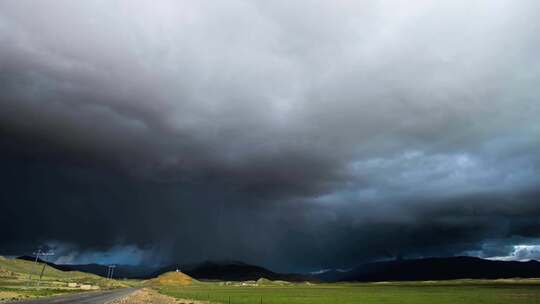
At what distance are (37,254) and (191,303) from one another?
111 m

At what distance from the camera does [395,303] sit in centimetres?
9694

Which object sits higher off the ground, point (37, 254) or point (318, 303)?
point (37, 254)

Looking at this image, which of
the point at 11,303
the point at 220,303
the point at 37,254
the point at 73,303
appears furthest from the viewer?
the point at 37,254

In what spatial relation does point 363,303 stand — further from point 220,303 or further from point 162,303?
point 162,303

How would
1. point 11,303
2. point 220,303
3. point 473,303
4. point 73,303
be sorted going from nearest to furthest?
point 11,303, point 73,303, point 473,303, point 220,303

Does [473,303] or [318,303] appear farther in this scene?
[318,303]

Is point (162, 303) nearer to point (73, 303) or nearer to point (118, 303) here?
point (118, 303)

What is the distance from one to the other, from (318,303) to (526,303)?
43.8 m

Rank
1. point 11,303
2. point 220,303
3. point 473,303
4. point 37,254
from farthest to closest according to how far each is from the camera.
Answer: point 37,254 → point 220,303 → point 473,303 → point 11,303

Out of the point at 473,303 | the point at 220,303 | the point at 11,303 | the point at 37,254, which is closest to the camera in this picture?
the point at 11,303

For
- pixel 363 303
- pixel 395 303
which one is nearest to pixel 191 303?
pixel 363 303

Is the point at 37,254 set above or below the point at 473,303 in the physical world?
above

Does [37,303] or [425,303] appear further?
[425,303]

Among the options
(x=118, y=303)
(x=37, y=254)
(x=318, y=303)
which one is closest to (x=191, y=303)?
(x=118, y=303)
